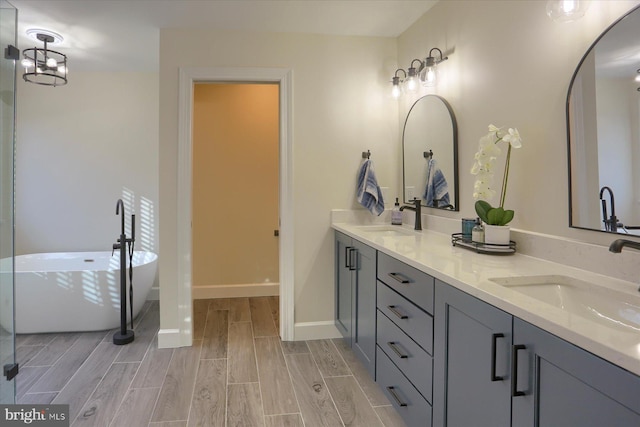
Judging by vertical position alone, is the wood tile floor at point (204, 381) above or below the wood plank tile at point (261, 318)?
below

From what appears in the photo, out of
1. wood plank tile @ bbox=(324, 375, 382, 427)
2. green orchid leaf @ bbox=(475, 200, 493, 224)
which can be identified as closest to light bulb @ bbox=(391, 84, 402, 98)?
green orchid leaf @ bbox=(475, 200, 493, 224)

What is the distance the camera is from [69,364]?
9.09ft

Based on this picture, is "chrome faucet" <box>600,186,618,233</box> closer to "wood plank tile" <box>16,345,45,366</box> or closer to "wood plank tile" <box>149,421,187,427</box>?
"wood plank tile" <box>149,421,187,427</box>

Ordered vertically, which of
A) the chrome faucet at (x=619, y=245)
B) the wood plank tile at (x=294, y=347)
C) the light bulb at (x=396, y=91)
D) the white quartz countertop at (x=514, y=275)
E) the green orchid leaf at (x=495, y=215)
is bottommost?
the wood plank tile at (x=294, y=347)

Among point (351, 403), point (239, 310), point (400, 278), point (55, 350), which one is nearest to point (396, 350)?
point (400, 278)

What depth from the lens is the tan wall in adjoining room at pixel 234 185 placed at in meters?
4.45

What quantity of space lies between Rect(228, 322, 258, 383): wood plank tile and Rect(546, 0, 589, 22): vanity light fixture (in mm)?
2450

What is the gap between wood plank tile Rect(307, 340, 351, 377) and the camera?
267 centimetres

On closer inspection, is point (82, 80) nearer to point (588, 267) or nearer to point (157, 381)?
point (157, 381)

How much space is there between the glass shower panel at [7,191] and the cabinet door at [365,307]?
1.97 metres

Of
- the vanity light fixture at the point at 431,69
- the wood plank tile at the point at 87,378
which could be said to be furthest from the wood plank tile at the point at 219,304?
the vanity light fixture at the point at 431,69

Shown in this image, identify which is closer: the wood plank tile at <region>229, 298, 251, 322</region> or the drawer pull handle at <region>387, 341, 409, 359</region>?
the drawer pull handle at <region>387, 341, 409, 359</region>

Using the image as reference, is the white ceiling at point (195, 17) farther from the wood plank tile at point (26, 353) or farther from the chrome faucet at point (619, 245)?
the wood plank tile at point (26, 353)

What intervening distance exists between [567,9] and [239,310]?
3507mm
